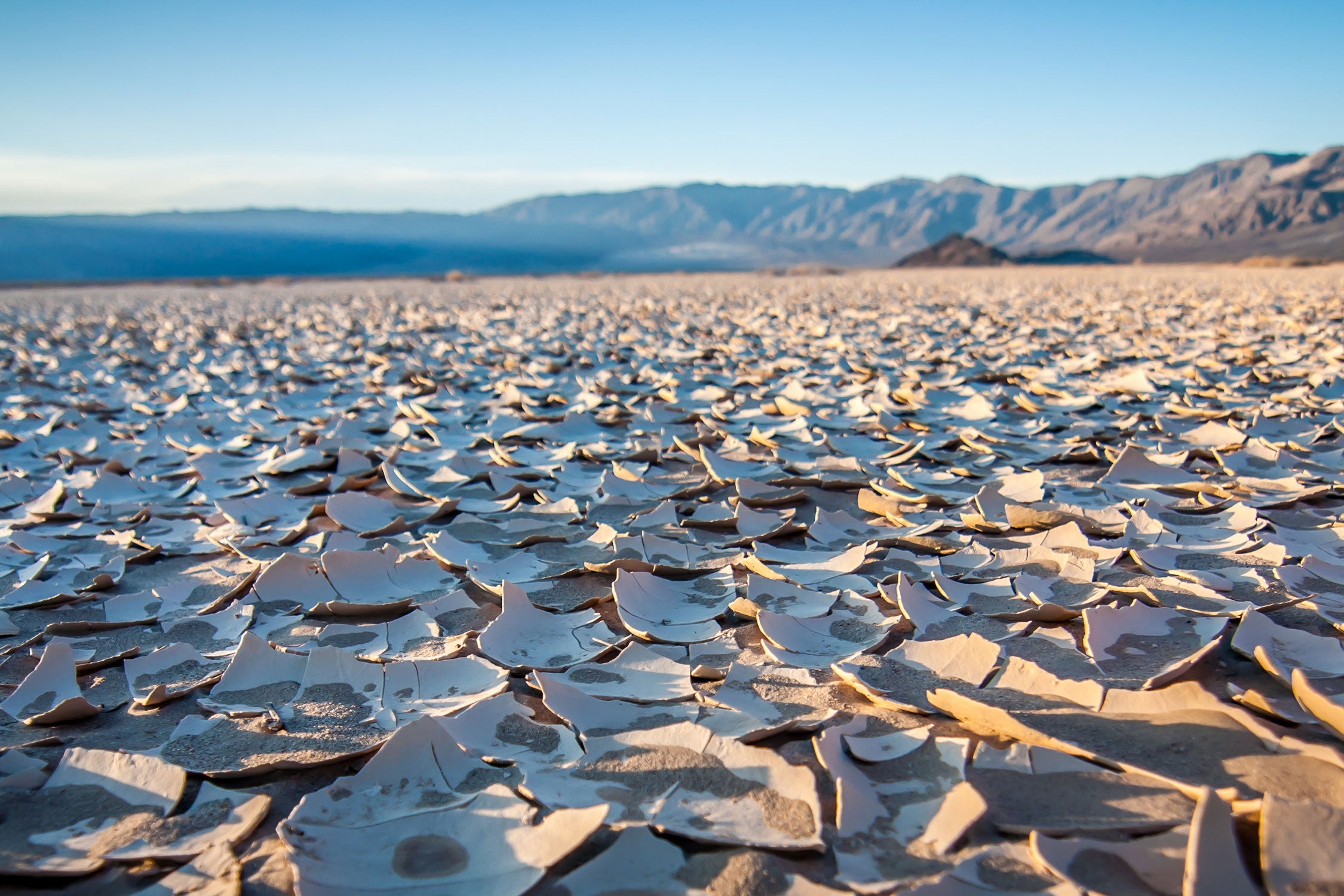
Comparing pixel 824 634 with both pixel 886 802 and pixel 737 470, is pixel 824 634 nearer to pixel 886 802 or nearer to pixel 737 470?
pixel 886 802

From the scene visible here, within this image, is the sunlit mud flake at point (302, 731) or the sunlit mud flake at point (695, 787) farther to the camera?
the sunlit mud flake at point (302, 731)

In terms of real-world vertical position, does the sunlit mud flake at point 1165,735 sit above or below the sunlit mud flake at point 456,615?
above

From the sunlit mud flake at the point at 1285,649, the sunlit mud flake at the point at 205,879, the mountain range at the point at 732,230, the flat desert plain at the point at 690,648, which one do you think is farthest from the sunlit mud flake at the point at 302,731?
the mountain range at the point at 732,230

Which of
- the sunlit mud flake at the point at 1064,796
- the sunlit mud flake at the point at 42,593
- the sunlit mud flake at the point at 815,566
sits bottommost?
the sunlit mud flake at the point at 42,593

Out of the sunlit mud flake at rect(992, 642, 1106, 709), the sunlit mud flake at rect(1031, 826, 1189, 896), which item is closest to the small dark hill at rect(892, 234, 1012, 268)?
the sunlit mud flake at rect(992, 642, 1106, 709)

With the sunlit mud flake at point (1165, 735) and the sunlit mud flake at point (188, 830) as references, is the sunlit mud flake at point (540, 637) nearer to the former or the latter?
the sunlit mud flake at point (188, 830)

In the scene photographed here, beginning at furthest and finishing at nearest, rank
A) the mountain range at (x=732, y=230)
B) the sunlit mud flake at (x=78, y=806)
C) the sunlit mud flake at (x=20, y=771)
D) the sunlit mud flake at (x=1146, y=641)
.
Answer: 1. the mountain range at (x=732, y=230)
2. the sunlit mud flake at (x=1146, y=641)
3. the sunlit mud flake at (x=20, y=771)
4. the sunlit mud flake at (x=78, y=806)

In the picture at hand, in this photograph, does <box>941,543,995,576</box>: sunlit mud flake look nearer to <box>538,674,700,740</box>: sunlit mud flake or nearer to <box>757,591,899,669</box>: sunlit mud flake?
<box>757,591,899,669</box>: sunlit mud flake
